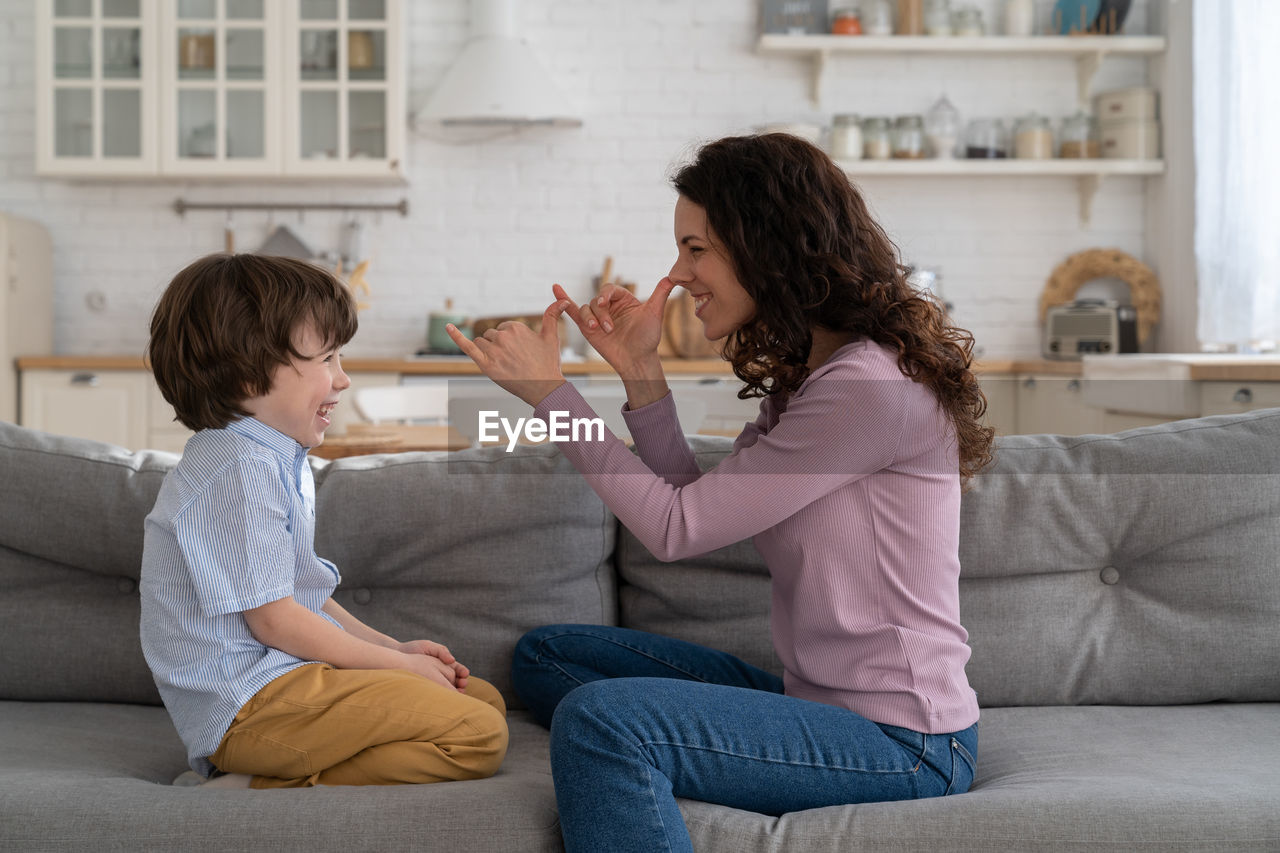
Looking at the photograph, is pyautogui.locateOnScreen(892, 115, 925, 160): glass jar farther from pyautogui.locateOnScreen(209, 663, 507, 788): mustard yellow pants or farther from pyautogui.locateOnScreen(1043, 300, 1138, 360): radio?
pyautogui.locateOnScreen(209, 663, 507, 788): mustard yellow pants

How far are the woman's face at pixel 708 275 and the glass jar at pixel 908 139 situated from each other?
3.44 m

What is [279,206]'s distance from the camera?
479 centimetres

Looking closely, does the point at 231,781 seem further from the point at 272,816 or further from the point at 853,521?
the point at 853,521

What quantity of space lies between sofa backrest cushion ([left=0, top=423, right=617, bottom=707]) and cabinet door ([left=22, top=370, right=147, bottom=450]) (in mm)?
2831

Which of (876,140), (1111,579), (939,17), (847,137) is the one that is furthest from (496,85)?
(1111,579)

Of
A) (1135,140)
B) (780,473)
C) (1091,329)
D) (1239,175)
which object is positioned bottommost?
(780,473)

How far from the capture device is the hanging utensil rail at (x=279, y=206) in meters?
4.77

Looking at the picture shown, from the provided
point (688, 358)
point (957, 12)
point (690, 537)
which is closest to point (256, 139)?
point (688, 358)

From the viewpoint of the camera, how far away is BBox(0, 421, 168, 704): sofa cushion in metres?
1.58

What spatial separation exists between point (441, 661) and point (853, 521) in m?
0.56

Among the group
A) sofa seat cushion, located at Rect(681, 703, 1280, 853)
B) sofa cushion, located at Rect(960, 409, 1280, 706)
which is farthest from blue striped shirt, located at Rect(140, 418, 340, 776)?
sofa cushion, located at Rect(960, 409, 1280, 706)

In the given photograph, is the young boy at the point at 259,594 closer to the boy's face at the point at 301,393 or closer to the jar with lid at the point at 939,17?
the boy's face at the point at 301,393

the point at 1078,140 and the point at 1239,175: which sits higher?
the point at 1078,140

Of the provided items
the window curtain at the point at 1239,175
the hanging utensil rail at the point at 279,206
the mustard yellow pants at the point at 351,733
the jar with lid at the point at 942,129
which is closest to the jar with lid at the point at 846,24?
the jar with lid at the point at 942,129
